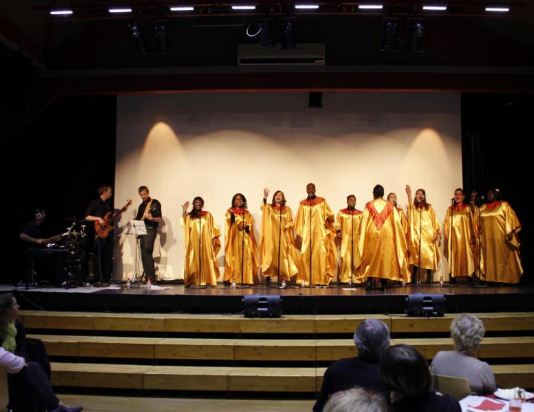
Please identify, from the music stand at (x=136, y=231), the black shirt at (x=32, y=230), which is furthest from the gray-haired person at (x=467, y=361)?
the black shirt at (x=32, y=230)

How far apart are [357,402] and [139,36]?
760 centimetres

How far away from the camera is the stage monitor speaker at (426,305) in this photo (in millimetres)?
6840

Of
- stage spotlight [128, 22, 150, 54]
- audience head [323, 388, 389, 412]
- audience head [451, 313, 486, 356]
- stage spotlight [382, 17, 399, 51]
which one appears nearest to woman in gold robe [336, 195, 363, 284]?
stage spotlight [382, 17, 399, 51]

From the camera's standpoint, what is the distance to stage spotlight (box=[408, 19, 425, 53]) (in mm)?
7996

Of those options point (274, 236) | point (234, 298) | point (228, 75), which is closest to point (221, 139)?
point (228, 75)

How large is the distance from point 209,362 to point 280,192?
391 centimetres

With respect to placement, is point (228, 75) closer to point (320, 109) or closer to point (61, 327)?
point (320, 109)

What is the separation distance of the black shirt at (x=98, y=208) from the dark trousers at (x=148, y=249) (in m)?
0.74

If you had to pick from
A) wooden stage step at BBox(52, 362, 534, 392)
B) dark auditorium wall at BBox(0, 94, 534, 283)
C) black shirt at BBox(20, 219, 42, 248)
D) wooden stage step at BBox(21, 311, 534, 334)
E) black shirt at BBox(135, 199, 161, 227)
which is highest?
dark auditorium wall at BBox(0, 94, 534, 283)

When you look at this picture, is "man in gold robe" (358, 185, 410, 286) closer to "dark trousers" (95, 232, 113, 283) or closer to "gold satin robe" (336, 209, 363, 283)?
"gold satin robe" (336, 209, 363, 283)

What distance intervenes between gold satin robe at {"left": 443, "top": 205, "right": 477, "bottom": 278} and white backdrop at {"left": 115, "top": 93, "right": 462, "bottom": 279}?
606 millimetres

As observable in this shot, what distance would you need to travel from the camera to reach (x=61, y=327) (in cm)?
706

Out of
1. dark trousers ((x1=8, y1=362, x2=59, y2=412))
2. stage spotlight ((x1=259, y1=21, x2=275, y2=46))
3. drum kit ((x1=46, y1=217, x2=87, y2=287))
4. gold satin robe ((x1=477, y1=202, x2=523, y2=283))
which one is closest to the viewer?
dark trousers ((x1=8, y1=362, x2=59, y2=412))

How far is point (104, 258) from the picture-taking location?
394 inches
